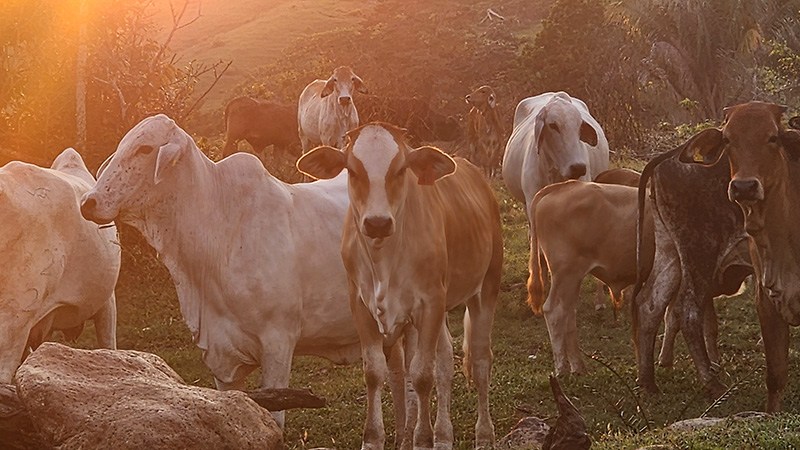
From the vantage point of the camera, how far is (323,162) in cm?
768

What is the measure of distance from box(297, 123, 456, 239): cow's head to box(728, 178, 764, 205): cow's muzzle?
2028 mm

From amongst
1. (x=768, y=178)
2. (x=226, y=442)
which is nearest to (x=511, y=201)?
(x=768, y=178)

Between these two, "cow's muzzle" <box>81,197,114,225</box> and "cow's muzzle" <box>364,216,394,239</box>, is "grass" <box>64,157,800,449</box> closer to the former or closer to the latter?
"cow's muzzle" <box>364,216,394,239</box>

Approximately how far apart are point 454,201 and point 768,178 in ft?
7.33

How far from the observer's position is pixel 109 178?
8.07m

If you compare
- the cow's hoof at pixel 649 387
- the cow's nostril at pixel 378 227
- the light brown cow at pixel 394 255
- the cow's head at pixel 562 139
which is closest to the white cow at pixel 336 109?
the cow's head at pixel 562 139

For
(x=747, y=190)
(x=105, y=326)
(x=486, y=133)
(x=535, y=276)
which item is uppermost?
(x=747, y=190)

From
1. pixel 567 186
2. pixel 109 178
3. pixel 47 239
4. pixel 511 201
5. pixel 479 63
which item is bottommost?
pixel 479 63

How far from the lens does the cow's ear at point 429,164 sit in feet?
24.7

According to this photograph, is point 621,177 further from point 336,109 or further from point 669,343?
point 336,109

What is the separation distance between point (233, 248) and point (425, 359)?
1744mm

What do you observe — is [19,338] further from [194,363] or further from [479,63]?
[479,63]

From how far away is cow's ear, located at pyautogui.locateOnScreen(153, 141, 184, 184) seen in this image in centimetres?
807

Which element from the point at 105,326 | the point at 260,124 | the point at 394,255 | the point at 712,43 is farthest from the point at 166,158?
the point at 712,43
